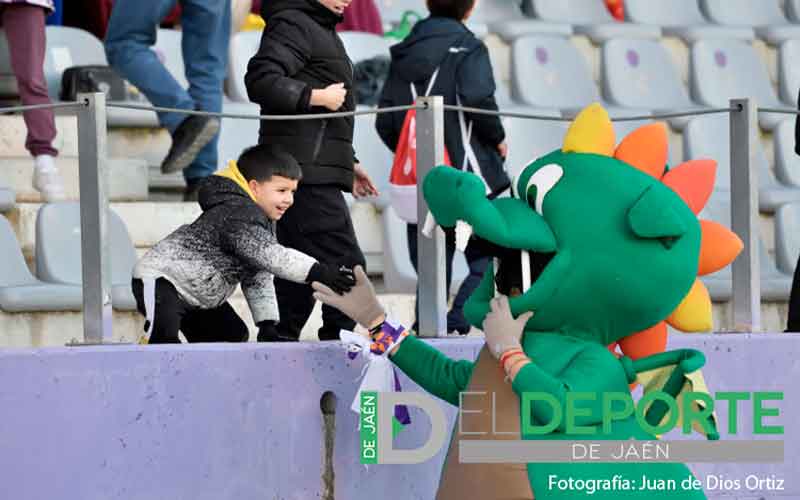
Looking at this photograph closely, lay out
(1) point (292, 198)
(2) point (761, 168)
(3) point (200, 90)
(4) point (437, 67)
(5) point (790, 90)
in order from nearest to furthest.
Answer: (1) point (292, 198)
(4) point (437, 67)
(3) point (200, 90)
(2) point (761, 168)
(5) point (790, 90)

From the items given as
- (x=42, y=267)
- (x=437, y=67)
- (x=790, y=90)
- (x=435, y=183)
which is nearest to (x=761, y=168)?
(x=790, y=90)

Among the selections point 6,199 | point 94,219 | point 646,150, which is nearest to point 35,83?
point 6,199

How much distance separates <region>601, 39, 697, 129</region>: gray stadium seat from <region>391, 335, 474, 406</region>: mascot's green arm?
5.88 m

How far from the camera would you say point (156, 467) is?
591 cm

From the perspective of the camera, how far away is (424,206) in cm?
631

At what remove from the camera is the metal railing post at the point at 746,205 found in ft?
22.5

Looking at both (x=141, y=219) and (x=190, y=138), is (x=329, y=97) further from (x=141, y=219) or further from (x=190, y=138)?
(x=141, y=219)

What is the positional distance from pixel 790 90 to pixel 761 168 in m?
1.33

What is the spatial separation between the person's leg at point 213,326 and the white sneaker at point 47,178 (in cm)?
202

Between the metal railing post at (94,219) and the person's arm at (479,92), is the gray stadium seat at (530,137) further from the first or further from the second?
the metal railing post at (94,219)

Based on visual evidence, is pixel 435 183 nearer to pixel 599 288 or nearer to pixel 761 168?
pixel 599 288

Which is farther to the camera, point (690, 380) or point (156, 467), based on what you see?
point (156, 467)

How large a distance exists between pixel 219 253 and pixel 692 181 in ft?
4.90

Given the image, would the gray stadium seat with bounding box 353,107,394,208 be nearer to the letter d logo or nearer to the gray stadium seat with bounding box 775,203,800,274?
the gray stadium seat with bounding box 775,203,800,274
